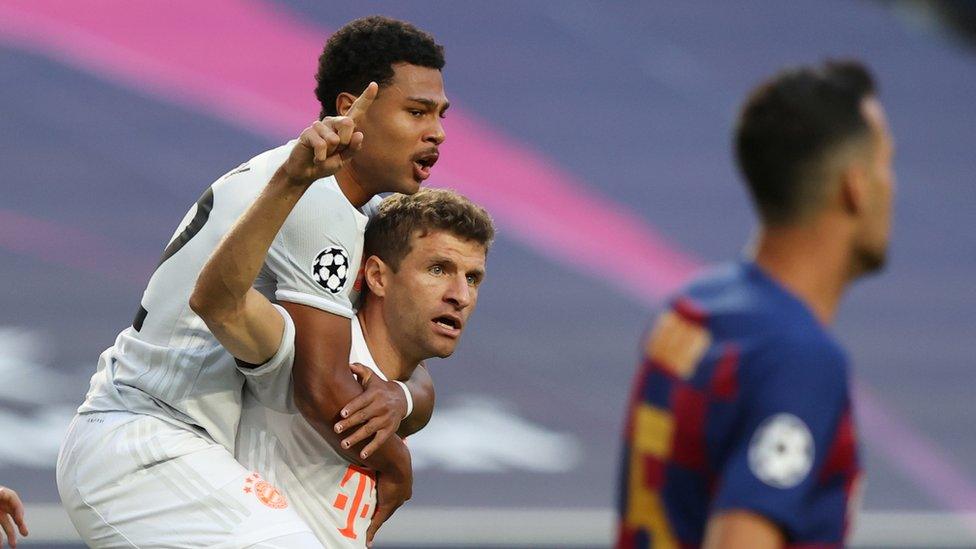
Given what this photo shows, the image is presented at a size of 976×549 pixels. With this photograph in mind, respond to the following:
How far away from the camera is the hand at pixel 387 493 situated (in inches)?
165

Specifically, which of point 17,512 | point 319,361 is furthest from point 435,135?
point 17,512

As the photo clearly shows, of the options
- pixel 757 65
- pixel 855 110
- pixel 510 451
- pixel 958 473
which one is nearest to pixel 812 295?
pixel 855 110

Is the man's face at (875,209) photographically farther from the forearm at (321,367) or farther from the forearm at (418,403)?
the forearm at (418,403)

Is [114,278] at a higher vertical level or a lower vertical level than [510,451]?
higher

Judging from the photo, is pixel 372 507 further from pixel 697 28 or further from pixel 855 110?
pixel 697 28

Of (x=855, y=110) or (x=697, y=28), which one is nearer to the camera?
(x=855, y=110)

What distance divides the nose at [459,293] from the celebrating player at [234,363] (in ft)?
1.15

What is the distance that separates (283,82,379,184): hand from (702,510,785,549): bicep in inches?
55.6

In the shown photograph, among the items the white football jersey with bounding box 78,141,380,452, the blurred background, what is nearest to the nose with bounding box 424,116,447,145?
the white football jersey with bounding box 78,141,380,452

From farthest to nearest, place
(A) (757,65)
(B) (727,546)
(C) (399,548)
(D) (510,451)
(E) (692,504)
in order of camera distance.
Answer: (A) (757,65) → (D) (510,451) → (C) (399,548) → (E) (692,504) → (B) (727,546)

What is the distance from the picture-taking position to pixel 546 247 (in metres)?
9.53

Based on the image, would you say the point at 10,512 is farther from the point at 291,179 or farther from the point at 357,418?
the point at 291,179

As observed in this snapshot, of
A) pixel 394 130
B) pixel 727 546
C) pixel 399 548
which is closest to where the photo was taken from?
pixel 727 546

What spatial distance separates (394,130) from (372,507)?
1039 mm
